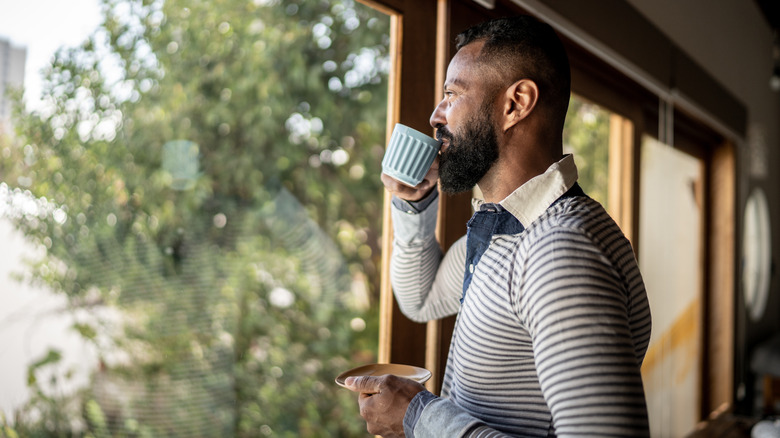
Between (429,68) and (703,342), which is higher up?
(429,68)

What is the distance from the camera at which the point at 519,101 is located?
2.92ft

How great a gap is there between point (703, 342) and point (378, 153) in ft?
8.94

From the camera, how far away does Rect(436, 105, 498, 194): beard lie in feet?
2.99

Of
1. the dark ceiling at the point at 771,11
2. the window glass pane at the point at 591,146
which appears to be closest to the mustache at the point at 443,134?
the window glass pane at the point at 591,146

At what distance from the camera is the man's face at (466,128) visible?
0.91 meters

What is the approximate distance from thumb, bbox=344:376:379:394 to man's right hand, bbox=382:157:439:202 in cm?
35

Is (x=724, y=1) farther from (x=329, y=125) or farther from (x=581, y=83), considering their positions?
(x=329, y=125)

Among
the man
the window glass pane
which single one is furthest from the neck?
the window glass pane

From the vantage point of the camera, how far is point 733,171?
3453 millimetres


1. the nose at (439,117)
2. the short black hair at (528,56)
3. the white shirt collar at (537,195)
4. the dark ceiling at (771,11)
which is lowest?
the white shirt collar at (537,195)

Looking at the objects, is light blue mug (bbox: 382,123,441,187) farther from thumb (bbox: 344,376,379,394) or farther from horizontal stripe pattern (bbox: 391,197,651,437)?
thumb (bbox: 344,376,379,394)

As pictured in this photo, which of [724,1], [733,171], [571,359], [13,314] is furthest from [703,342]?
[13,314]

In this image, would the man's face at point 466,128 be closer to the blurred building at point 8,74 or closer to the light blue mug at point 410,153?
the light blue mug at point 410,153

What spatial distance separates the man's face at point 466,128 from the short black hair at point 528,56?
0.10 feet
